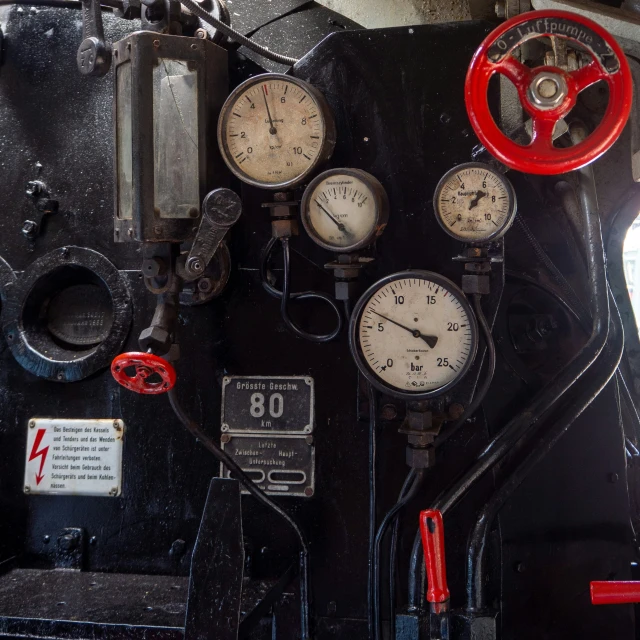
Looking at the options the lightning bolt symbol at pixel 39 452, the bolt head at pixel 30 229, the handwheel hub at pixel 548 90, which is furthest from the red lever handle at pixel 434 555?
the bolt head at pixel 30 229

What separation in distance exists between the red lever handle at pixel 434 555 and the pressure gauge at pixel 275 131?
2.51ft

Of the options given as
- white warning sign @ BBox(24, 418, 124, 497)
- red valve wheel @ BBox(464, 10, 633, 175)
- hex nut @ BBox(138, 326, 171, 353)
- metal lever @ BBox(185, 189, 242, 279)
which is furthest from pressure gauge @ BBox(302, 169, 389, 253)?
white warning sign @ BBox(24, 418, 124, 497)

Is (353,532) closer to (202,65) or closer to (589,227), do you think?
(589,227)

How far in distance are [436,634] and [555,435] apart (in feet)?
1.60

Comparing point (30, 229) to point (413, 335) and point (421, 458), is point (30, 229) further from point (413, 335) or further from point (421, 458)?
point (421, 458)

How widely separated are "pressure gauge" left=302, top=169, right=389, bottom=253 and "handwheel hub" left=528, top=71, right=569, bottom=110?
369 millimetres

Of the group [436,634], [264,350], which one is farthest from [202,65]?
[436,634]

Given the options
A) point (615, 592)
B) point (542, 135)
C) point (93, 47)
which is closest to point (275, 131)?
point (93, 47)

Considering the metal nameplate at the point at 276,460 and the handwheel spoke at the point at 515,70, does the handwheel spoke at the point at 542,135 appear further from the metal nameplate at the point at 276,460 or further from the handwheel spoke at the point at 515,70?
the metal nameplate at the point at 276,460

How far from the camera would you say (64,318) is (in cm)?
180

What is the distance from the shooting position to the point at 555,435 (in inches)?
59.7

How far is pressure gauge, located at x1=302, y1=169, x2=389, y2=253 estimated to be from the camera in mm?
1493

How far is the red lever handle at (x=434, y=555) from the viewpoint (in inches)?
53.4

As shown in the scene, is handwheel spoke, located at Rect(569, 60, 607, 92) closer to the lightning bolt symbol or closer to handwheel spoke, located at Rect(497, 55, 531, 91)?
handwheel spoke, located at Rect(497, 55, 531, 91)
